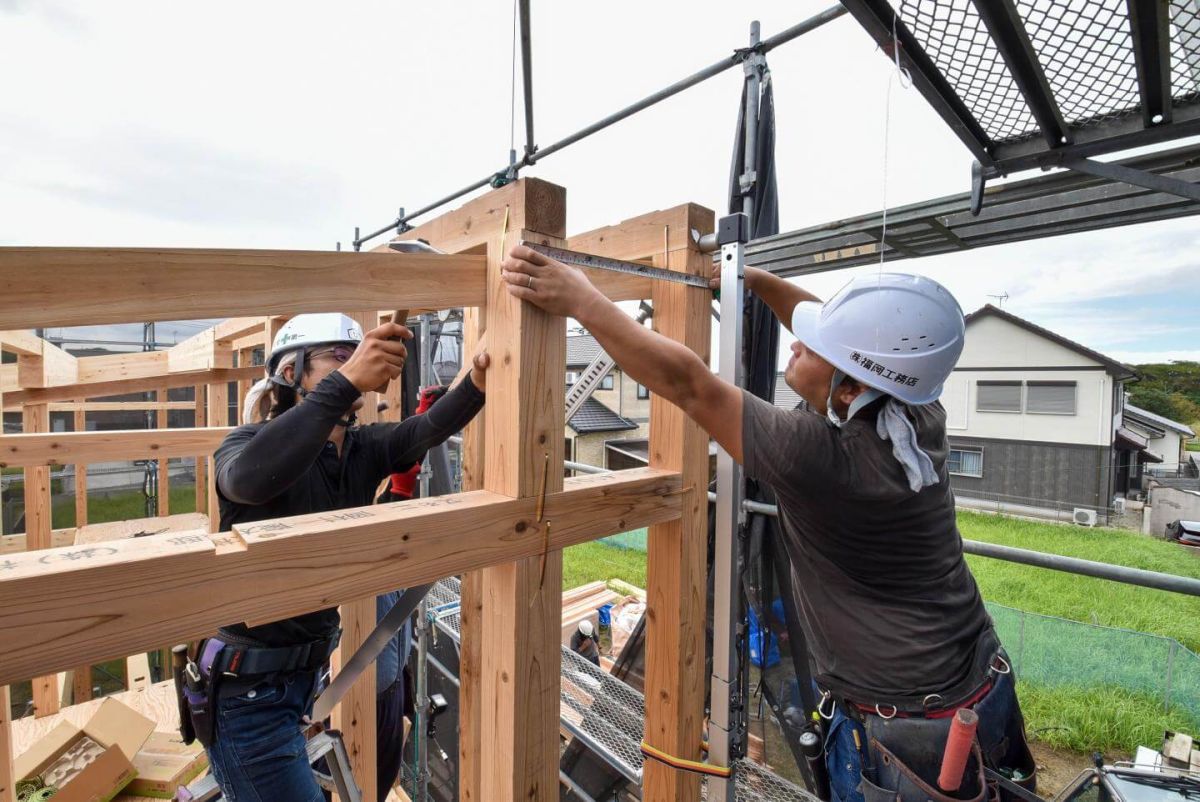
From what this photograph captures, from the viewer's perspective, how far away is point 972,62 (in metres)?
1.29

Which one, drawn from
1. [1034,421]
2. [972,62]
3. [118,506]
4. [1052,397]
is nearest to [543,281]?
[972,62]

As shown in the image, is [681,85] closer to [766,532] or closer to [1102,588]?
[766,532]

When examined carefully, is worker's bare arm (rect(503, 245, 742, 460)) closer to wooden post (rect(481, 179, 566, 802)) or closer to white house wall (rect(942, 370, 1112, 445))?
wooden post (rect(481, 179, 566, 802))

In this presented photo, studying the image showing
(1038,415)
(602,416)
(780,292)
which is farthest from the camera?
(602,416)

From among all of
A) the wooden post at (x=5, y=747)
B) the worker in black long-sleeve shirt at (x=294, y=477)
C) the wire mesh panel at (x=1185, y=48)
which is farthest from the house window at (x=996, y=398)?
the wooden post at (x=5, y=747)

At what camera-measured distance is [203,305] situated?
97cm

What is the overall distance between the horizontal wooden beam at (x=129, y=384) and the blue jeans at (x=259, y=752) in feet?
14.2

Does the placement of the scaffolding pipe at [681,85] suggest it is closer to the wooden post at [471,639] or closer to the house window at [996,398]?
the wooden post at [471,639]

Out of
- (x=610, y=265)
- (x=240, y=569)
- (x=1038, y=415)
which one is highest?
(x=610, y=265)

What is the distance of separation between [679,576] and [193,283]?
1.43m

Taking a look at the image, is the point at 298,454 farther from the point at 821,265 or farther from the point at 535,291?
the point at 821,265

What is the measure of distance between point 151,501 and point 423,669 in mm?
10118

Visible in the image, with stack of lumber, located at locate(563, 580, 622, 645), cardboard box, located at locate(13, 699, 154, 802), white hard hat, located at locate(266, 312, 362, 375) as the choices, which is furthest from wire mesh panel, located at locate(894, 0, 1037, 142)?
stack of lumber, located at locate(563, 580, 622, 645)

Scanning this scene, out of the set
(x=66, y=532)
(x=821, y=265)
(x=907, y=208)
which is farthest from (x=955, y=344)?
(x=66, y=532)
